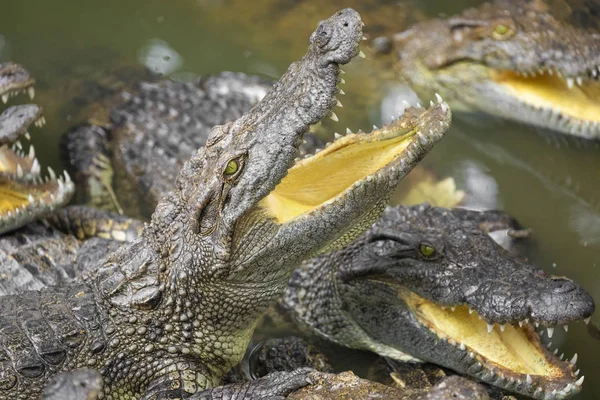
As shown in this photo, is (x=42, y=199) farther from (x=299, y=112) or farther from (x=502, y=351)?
(x=502, y=351)

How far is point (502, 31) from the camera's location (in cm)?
502

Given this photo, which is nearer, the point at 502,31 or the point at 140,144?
the point at 140,144

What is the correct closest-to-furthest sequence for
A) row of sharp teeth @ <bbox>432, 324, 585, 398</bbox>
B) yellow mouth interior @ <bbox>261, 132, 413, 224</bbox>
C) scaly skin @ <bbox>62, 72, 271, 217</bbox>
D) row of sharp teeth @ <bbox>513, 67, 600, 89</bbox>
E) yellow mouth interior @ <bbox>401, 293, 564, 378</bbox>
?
yellow mouth interior @ <bbox>261, 132, 413, 224</bbox> < row of sharp teeth @ <bbox>432, 324, 585, 398</bbox> < yellow mouth interior @ <bbox>401, 293, 564, 378</bbox> < scaly skin @ <bbox>62, 72, 271, 217</bbox> < row of sharp teeth @ <bbox>513, 67, 600, 89</bbox>

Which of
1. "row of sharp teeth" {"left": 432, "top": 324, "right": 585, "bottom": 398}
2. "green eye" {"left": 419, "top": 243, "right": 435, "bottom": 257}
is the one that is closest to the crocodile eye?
"green eye" {"left": 419, "top": 243, "right": 435, "bottom": 257}

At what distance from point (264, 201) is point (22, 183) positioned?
190cm

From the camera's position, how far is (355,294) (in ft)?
11.9

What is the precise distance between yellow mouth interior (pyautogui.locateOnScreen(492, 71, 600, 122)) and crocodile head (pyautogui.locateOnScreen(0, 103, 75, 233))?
2.89 metres

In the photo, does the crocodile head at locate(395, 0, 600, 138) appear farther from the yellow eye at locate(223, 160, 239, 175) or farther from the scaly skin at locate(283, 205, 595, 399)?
the yellow eye at locate(223, 160, 239, 175)

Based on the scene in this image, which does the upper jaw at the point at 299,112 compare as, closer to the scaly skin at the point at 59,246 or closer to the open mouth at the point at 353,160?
the open mouth at the point at 353,160

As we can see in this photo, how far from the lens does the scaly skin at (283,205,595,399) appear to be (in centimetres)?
318

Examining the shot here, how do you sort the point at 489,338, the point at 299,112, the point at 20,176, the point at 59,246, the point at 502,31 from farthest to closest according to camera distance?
the point at 502,31
the point at 20,176
the point at 59,246
the point at 489,338
the point at 299,112

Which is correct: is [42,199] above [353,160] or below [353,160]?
below

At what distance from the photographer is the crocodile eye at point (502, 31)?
4.99 metres

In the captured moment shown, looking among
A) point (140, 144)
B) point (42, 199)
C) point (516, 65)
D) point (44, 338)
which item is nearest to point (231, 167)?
point (44, 338)
